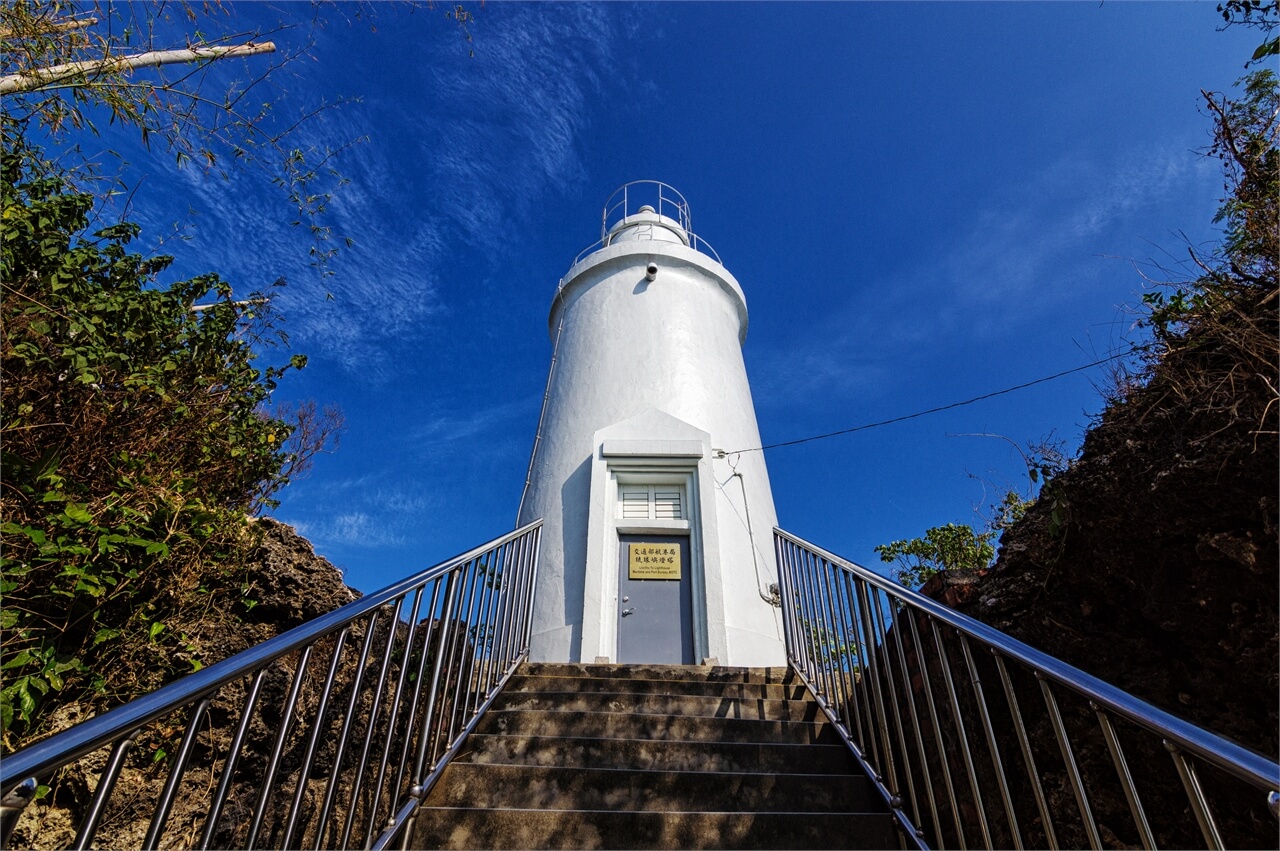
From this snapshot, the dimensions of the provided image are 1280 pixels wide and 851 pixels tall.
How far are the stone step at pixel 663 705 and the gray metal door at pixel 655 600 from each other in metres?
2.01

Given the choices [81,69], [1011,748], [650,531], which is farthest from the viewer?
[650,531]

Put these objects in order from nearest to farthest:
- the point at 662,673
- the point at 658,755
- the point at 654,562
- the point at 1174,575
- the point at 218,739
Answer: the point at 1174,575 → the point at 658,755 → the point at 218,739 → the point at 662,673 → the point at 654,562

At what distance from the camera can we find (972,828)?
2.10 m

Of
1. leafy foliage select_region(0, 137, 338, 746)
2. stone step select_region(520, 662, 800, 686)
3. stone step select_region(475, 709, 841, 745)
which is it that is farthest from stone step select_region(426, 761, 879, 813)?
leafy foliage select_region(0, 137, 338, 746)

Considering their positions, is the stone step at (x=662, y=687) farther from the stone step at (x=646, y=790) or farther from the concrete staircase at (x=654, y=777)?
the stone step at (x=646, y=790)

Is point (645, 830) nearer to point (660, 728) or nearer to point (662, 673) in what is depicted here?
point (660, 728)

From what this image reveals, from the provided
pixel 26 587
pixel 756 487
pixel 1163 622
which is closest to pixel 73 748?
pixel 26 587

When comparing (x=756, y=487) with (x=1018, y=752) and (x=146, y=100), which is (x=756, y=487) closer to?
(x=1018, y=752)

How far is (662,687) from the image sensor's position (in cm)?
330

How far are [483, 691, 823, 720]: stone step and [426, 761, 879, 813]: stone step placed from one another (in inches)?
24.4

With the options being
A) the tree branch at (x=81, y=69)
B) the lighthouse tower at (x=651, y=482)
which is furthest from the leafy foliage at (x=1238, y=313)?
the tree branch at (x=81, y=69)

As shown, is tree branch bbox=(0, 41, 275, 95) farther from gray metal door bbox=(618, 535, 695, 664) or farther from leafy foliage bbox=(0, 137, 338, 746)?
gray metal door bbox=(618, 535, 695, 664)

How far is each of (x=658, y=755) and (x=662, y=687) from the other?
0.69m

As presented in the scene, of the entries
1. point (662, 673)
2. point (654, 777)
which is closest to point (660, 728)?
point (654, 777)
